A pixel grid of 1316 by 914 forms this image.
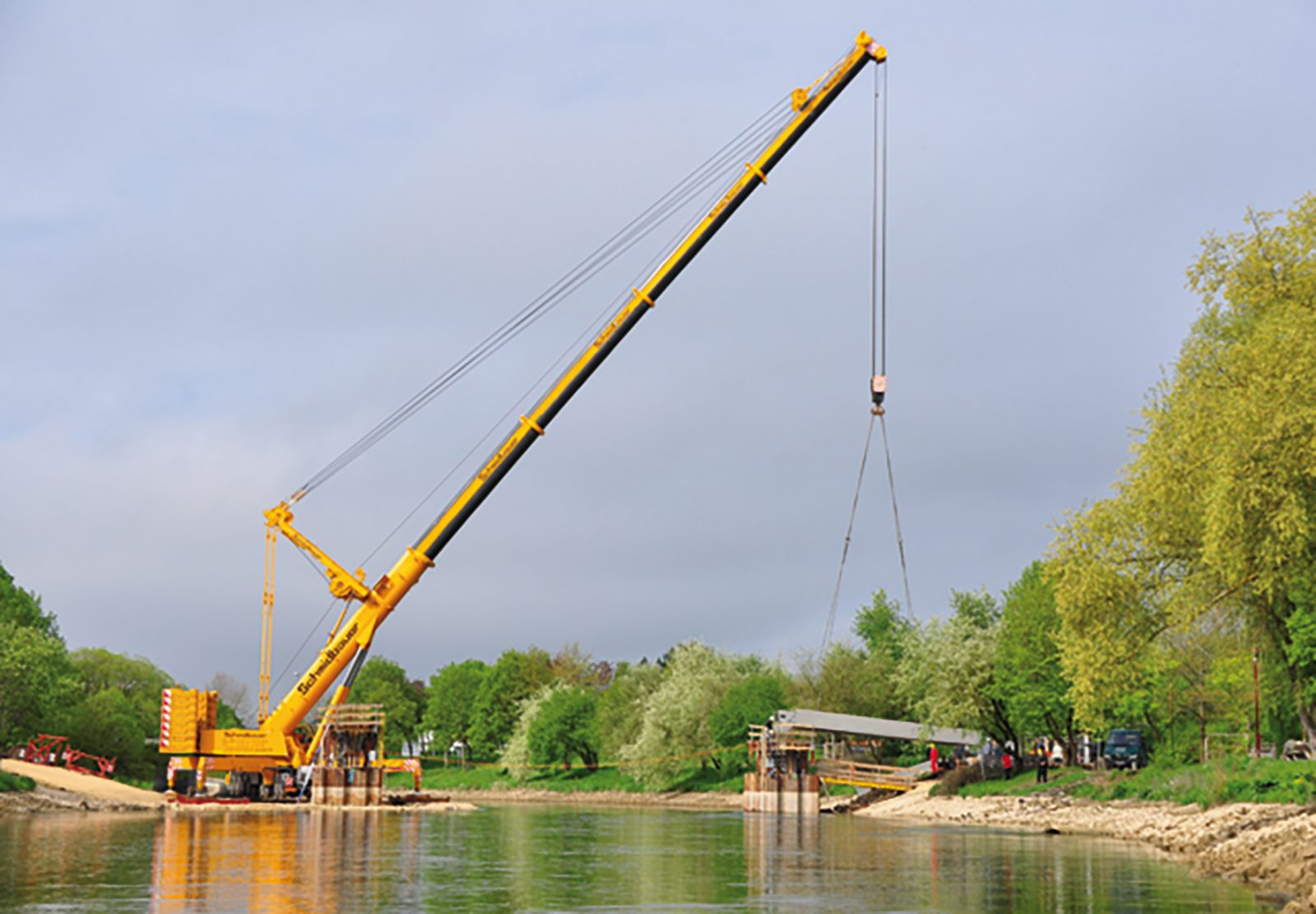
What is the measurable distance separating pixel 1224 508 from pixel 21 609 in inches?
3158

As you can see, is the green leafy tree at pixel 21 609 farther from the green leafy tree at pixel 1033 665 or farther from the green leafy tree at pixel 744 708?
the green leafy tree at pixel 1033 665

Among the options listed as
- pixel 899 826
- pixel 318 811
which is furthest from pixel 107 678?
pixel 899 826

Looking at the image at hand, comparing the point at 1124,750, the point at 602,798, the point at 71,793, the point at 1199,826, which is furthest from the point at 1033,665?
the point at 602,798

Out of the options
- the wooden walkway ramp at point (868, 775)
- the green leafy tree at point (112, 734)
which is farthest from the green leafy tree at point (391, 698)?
the wooden walkway ramp at point (868, 775)

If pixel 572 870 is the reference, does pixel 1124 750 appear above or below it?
above

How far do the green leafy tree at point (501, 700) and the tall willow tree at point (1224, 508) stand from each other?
337ft

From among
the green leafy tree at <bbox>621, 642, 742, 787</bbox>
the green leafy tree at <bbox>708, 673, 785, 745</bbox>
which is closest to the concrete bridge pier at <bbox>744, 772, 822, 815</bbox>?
the green leafy tree at <bbox>708, 673, 785, 745</bbox>

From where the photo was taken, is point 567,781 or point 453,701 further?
point 453,701

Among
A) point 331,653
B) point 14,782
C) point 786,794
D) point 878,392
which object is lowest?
point 786,794

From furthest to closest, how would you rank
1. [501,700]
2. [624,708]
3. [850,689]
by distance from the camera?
1. [501,700]
2. [624,708]
3. [850,689]

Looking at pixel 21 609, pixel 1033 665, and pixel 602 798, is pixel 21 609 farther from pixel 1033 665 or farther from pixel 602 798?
pixel 1033 665

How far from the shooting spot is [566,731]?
117 meters

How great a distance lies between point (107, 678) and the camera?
11469 centimetres

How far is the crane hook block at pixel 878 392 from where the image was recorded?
4138cm
